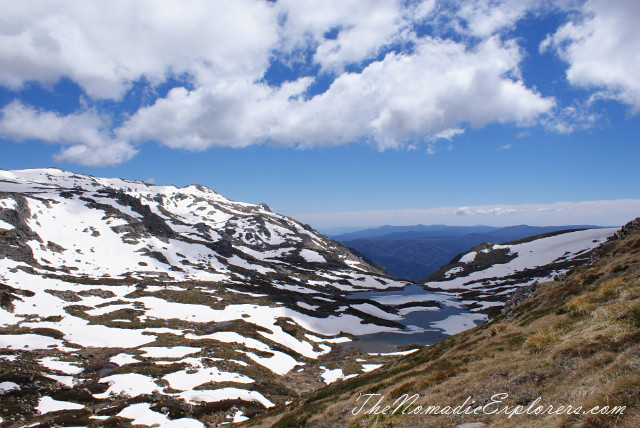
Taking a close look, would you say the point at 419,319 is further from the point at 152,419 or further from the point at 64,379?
the point at 64,379

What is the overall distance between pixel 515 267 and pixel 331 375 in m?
153

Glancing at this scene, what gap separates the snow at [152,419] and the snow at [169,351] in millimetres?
16617

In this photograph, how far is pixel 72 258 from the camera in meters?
96.0

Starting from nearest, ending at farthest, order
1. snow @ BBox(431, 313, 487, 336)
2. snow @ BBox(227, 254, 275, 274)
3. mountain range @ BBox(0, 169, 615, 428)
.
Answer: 1. mountain range @ BBox(0, 169, 615, 428)
2. snow @ BBox(431, 313, 487, 336)
3. snow @ BBox(227, 254, 275, 274)

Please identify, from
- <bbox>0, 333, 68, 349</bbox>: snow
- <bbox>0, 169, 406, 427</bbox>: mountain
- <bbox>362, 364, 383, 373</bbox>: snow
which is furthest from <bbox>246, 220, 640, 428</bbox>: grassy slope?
<bbox>0, 333, 68, 349</bbox>: snow

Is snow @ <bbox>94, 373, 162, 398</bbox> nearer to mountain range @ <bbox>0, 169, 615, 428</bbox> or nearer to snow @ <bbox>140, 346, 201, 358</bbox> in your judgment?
mountain range @ <bbox>0, 169, 615, 428</bbox>

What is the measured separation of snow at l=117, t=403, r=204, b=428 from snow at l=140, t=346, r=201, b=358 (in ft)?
54.5

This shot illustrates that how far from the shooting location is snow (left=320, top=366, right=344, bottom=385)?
48.1m

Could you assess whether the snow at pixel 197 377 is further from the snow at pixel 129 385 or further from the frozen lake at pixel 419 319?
the frozen lake at pixel 419 319

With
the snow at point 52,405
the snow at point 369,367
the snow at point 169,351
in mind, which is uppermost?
the snow at point 52,405

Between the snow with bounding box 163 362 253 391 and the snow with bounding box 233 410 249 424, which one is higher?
the snow with bounding box 163 362 253 391

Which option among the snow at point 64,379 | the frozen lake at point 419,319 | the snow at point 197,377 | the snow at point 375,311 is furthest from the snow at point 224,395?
the snow at point 375,311

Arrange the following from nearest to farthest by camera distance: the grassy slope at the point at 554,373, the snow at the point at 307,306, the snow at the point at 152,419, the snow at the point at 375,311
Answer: the grassy slope at the point at 554,373 < the snow at the point at 152,419 < the snow at the point at 307,306 < the snow at the point at 375,311

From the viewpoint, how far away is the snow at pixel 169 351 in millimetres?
45619
